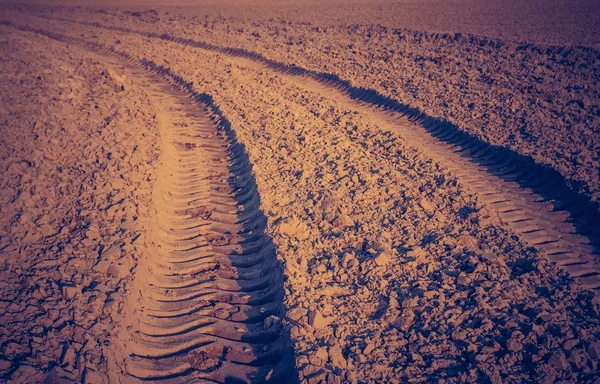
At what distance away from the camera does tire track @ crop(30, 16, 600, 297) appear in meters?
4.85

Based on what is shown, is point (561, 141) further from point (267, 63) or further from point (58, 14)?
point (58, 14)

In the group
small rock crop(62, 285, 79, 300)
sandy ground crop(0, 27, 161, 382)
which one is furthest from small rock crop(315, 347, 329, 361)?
small rock crop(62, 285, 79, 300)

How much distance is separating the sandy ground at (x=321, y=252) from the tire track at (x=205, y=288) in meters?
0.13

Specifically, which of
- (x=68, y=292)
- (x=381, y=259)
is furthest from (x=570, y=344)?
(x=68, y=292)

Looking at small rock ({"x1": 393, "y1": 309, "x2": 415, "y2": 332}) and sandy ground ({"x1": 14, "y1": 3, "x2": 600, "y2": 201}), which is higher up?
sandy ground ({"x1": 14, "y1": 3, "x2": 600, "y2": 201})

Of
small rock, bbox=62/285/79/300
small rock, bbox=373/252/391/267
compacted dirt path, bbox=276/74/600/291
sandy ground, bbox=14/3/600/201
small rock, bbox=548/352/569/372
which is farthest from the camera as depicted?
sandy ground, bbox=14/3/600/201

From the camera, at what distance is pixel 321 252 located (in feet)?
15.2

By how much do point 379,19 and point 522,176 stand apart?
1917cm

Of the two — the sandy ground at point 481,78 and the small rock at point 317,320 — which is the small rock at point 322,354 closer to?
the small rock at point 317,320

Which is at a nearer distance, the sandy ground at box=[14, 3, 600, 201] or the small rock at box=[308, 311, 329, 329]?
the small rock at box=[308, 311, 329, 329]

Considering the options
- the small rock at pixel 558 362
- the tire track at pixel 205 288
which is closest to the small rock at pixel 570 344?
the small rock at pixel 558 362

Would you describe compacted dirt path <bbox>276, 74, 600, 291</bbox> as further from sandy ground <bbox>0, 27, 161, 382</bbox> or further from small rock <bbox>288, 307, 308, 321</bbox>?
sandy ground <bbox>0, 27, 161, 382</bbox>

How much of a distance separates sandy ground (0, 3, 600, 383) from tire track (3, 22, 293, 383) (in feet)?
0.43

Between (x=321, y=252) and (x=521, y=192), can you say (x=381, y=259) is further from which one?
(x=521, y=192)
